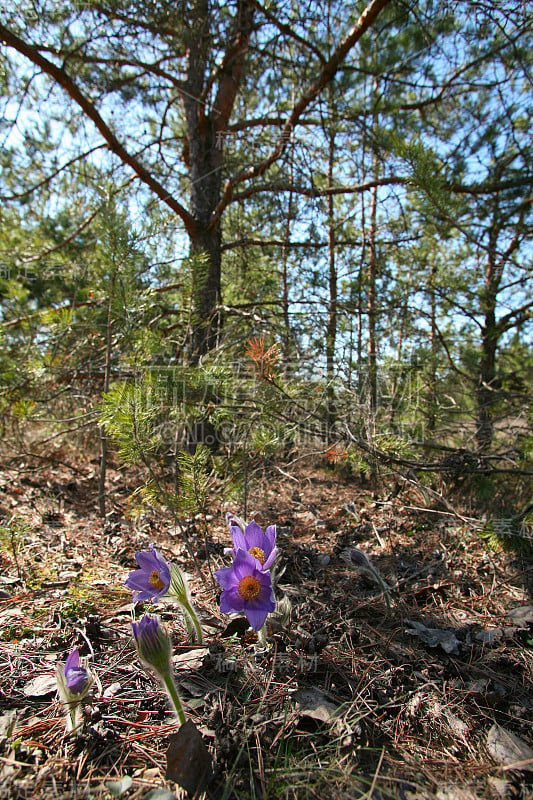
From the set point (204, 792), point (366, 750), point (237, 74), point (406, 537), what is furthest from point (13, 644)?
point (237, 74)

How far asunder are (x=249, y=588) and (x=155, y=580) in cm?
32

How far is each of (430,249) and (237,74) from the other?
2.62 meters

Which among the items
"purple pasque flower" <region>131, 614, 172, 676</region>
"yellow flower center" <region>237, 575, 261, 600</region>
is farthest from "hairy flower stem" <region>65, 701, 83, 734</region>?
"yellow flower center" <region>237, 575, 261, 600</region>

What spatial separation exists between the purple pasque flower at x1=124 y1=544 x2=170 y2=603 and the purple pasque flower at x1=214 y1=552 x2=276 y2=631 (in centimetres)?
21

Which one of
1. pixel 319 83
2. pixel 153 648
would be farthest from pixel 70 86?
pixel 153 648

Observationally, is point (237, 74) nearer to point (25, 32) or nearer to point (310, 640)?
point (25, 32)

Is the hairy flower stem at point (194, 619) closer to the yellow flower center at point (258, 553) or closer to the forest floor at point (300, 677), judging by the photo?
the forest floor at point (300, 677)

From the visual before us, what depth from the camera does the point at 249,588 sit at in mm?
1186

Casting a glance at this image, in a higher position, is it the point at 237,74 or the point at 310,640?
the point at 237,74

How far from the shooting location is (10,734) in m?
1.03

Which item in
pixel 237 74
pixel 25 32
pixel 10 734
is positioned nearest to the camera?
pixel 10 734

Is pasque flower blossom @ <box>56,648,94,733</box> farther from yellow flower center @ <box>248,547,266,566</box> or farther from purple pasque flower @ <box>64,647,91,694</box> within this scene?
yellow flower center @ <box>248,547,266,566</box>

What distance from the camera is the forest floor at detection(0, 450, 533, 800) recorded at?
97 cm

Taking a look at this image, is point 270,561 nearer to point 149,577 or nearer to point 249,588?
point 249,588
